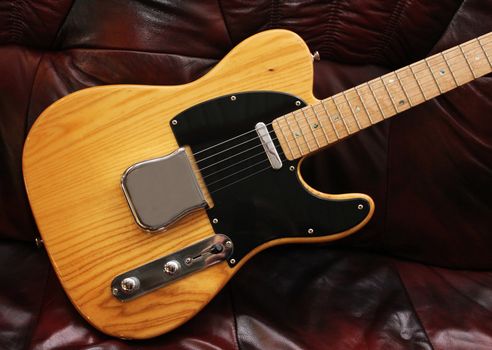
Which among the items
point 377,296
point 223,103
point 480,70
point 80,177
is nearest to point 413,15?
point 480,70

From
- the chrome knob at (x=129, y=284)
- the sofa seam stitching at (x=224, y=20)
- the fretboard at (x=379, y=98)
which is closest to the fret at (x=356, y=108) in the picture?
the fretboard at (x=379, y=98)

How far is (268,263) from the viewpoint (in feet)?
3.42

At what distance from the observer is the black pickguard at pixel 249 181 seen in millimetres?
869

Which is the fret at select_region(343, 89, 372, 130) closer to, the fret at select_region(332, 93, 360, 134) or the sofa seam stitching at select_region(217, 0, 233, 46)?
the fret at select_region(332, 93, 360, 134)

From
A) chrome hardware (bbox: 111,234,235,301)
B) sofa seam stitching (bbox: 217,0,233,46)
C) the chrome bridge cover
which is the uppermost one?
sofa seam stitching (bbox: 217,0,233,46)

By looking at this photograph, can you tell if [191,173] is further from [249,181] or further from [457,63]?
[457,63]

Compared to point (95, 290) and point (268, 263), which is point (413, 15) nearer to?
point (268, 263)

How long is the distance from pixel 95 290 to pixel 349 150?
0.55 meters

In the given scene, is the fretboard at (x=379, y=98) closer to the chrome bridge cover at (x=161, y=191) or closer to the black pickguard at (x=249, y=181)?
the black pickguard at (x=249, y=181)

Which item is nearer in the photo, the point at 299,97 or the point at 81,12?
the point at 299,97

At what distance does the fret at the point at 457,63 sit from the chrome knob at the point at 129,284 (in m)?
0.61

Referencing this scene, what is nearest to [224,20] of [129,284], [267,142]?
[267,142]

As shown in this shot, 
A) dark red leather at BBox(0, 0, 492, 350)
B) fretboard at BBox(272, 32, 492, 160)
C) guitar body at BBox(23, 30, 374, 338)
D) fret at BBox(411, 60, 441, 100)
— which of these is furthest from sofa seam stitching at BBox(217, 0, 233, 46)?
fret at BBox(411, 60, 441, 100)

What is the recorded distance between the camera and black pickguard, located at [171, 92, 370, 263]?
869mm
